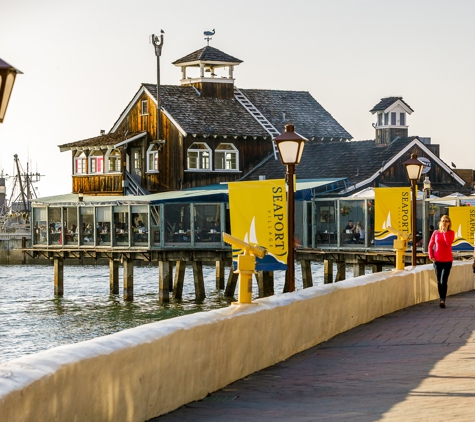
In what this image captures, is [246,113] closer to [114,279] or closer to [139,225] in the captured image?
[114,279]

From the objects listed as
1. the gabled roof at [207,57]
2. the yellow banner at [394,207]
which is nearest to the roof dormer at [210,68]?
the gabled roof at [207,57]

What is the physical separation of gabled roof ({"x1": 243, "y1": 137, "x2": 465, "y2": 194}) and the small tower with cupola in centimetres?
110

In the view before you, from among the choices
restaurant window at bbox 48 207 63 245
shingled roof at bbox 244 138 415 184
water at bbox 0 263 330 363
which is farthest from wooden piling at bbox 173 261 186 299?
shingled roof at bbox 244 138 415 184

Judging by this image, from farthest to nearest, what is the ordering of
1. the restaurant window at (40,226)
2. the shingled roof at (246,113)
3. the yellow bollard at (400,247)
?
the shingled roof at (246,113) < the restaurant window at (40,226) < the yellow bollard at (400,247)

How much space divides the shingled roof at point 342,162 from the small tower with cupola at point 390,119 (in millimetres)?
1042

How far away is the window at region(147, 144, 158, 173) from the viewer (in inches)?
2280

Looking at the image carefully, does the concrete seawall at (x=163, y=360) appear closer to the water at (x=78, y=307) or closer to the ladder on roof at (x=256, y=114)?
the water at (x=78, y=307)

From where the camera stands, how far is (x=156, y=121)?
58406mm

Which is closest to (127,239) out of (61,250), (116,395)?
(61,250)

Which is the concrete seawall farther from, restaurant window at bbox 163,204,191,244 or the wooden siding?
the wooden siding

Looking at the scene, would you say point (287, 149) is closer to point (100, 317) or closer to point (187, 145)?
point (100, 317)

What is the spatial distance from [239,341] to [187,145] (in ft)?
155

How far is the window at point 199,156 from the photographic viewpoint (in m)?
57.8

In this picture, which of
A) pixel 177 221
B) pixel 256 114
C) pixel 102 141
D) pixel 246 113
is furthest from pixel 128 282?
pixel 256 114
